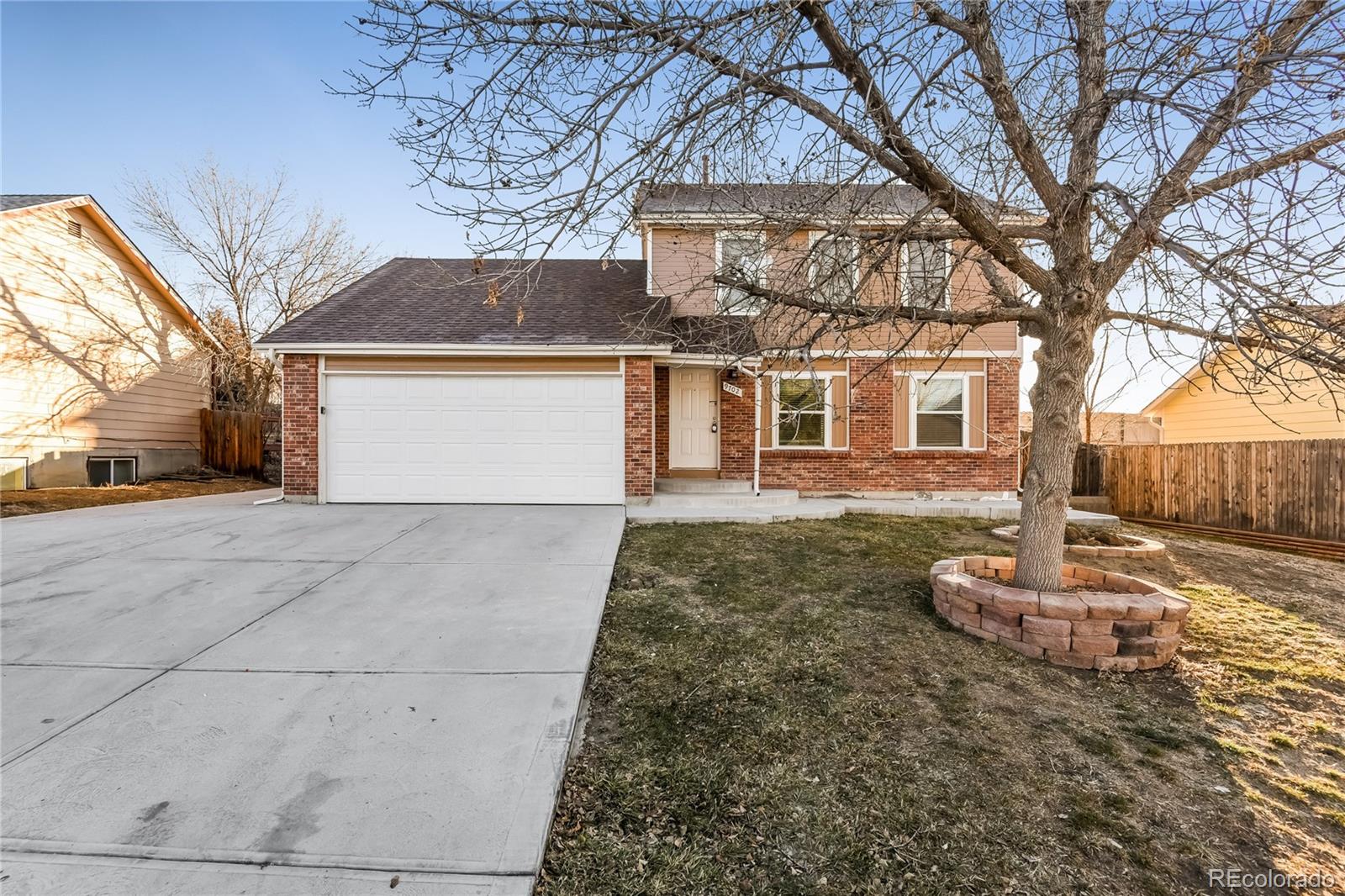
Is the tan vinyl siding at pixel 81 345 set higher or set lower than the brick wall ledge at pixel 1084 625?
higher

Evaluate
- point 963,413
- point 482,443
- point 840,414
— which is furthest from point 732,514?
point 963,413

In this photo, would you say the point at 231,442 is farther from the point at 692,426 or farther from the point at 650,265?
the point at 692,426

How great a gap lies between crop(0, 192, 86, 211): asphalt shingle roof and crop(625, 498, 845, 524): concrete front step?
13.3 m

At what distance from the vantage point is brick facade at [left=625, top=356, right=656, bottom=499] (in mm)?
8609

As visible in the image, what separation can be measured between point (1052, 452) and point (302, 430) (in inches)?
382

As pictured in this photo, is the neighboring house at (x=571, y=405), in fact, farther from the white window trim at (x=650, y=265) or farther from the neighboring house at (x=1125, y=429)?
A: the neighboring house at (x=1125, y=429)

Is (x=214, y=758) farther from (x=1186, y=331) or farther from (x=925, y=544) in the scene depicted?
(x=925, y=544)

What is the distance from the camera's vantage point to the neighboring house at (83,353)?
10.3 meters

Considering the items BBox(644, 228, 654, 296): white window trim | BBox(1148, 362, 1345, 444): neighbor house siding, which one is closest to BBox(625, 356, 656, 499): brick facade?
BBox(644, 228, 654, 296): white window trim

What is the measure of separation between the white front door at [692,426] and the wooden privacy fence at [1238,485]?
799 cm

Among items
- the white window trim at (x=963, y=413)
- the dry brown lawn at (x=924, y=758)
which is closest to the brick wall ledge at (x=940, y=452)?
the white window trim at (x=963, y=413)

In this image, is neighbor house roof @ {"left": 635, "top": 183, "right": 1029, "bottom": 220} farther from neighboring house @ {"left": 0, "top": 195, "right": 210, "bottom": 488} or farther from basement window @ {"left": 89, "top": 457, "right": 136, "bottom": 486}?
basement window @ {"left": 89, "top": 457, "right": 136, "bottom": 486}

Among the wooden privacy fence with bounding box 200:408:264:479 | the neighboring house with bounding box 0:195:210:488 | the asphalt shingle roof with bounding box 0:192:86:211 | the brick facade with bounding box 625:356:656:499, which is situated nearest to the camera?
the brick facade with bounding box 625:356:656:499

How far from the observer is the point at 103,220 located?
1171cm
